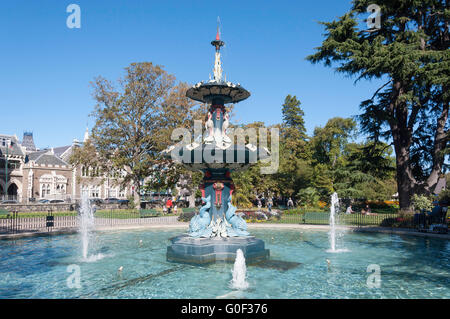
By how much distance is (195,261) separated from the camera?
1116cm

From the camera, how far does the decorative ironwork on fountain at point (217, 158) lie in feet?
39.2

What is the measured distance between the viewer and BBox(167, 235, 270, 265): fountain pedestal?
1128 cm

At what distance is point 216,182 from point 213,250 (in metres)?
2.62

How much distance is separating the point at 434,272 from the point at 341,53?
17.1m

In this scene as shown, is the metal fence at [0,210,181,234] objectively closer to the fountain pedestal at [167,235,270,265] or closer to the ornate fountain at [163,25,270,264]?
the fountain pedestal at [167,235,270,265]

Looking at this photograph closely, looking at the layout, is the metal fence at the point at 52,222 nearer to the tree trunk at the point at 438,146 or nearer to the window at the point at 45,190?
the tree trunk at the point at 438,146

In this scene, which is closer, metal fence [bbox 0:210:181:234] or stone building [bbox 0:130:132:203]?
metal fence [bbox 0:210:181:234]

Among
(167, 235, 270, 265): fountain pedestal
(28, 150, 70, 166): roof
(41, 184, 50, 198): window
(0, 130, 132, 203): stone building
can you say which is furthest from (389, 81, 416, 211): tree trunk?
(28, 150, 70, 166): roof

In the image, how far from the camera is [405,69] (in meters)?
20.2

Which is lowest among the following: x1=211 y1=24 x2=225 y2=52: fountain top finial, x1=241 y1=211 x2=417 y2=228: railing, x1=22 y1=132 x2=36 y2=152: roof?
x1=241 y1=211 x2=417 y2=228: railing

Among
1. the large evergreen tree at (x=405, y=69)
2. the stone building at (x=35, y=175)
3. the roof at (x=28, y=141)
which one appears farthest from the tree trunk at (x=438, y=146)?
the roof at (x=28, y=141)

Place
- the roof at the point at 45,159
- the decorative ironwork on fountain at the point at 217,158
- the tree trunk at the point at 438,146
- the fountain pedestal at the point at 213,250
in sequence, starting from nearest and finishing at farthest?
the fountain pedestal at the point at 213,250, the decorative ironwork on fountain at the point at 217,158, the tree trunk at the point at 438,146, the roof at the point at 45,159

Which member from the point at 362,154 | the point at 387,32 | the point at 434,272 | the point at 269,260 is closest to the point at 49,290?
the point at 269,260
